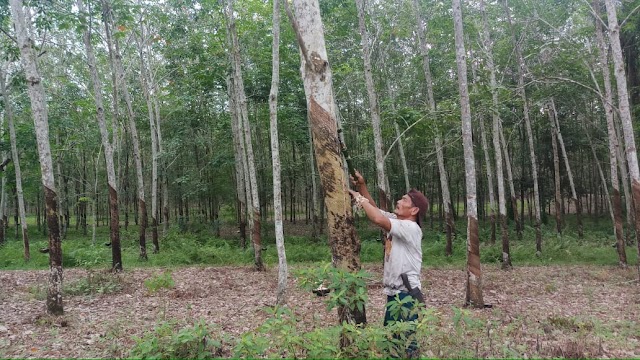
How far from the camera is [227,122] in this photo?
23.5m

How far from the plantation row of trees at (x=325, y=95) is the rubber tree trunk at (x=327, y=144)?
0.04 ft

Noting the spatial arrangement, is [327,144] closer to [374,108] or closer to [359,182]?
[359,182]

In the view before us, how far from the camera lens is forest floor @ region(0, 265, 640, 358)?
217 inches

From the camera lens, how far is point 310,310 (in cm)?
802

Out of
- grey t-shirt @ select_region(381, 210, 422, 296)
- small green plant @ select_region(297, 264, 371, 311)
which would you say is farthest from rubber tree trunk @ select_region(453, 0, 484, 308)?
small green plant @ select_region(297, 264, 371, 311)

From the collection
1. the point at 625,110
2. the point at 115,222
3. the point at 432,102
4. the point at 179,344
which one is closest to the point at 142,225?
the point at 115,222

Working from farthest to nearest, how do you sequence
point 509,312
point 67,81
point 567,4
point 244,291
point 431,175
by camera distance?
point 431,175 < point 67,81 < point 567,4 < point 244,291 < point 509,312

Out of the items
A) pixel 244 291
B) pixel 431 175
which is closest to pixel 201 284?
pixel 244 291

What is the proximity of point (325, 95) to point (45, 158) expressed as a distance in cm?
606

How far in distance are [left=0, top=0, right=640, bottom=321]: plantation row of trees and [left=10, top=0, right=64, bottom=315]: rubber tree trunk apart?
3 centimetres

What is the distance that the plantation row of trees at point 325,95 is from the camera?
26.0ft

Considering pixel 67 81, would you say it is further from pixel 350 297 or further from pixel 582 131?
pixel 582 131

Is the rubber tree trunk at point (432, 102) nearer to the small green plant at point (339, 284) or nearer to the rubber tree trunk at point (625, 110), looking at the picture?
the rubber tree trunk at point (625, 110)

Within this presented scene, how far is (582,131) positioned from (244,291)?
2429 cm
